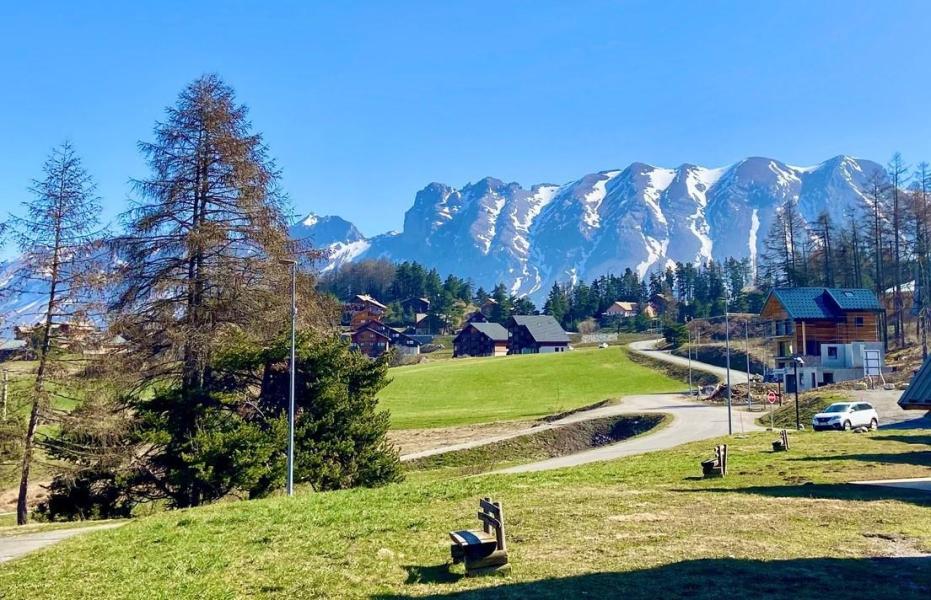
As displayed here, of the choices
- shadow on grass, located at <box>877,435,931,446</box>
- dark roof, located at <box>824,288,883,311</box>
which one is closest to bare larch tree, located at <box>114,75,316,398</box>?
shadow on grass, located at <box>877,435,931,446</box>

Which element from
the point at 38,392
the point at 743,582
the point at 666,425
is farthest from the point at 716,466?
the point at 666,425

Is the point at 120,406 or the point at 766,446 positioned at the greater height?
the point at 120,406

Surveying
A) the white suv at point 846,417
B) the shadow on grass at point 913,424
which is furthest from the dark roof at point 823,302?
the white suv at point 846,417

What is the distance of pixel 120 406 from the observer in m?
25.5

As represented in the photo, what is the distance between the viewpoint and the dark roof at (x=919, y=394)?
60.8 ft

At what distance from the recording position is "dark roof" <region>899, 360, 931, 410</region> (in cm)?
1853

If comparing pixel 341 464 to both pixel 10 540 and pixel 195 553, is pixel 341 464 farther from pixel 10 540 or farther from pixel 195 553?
pixel 195 553

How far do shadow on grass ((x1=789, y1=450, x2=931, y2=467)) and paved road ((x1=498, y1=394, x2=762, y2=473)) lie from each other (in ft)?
30.7

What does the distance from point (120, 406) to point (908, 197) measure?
75.5 meters

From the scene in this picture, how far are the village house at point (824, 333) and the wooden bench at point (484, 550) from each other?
62.1 m

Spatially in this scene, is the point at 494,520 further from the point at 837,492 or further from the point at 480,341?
the point at 480,341

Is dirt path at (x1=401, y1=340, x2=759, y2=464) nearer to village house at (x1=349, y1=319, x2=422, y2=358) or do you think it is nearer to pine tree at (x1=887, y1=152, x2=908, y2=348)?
pine tree at (x1=887, y1=152, x2=908, y2=348)

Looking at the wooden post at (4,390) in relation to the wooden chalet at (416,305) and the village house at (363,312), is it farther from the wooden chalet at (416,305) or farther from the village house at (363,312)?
the wooden chalet at (416,305)

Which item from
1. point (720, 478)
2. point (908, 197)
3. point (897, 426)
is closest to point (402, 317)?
point (908, 197)
